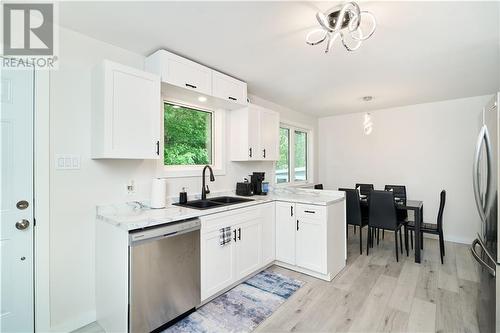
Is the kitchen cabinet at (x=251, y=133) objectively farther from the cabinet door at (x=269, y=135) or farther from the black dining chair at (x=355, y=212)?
the black dining chair at (x=355, y=212)

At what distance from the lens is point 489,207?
70.6 inches

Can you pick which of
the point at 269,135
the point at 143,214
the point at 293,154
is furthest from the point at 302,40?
the point at 293,154

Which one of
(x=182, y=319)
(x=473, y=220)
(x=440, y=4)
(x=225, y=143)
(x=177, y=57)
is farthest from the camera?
(x=473, y=220)

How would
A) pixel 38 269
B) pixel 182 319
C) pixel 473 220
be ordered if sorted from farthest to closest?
pixel 473 220 → pixel 182 319 → pixel 38 269

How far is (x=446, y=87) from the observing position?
3395 millimetres

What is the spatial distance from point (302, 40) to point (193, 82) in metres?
1.14

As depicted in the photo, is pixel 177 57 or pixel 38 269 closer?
pixel 38 269

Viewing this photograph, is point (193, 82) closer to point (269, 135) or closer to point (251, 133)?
point (251, 133)

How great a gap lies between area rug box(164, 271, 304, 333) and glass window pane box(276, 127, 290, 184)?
216cm

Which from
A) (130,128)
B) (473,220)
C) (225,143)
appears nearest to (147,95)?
(130,128)

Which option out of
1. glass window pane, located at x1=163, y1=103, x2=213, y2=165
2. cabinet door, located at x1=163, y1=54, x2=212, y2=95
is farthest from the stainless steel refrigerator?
glass window pane, located at x1=163, y1=103, x2=213, y2=165

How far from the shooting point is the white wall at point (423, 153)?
3.94m

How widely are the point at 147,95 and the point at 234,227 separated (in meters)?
1.51

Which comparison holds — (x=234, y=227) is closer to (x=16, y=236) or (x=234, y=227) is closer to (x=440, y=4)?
(x=16, y=236)
